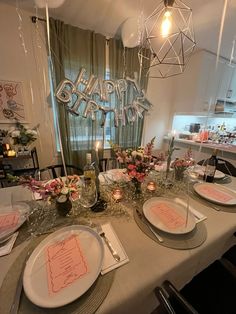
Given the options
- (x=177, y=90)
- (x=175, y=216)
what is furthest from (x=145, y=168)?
(x=177, y=90)

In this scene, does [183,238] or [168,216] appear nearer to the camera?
[183,238]

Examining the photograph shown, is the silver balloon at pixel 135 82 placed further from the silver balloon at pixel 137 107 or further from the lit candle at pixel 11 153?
the lit candle at pixel 11 153

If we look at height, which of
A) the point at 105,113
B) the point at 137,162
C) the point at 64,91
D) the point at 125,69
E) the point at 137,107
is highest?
the point at 125,69

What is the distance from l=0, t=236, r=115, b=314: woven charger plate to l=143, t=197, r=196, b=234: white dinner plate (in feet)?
1.07

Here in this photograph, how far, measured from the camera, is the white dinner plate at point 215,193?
37.3 inches

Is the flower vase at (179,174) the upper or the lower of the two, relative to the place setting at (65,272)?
upper

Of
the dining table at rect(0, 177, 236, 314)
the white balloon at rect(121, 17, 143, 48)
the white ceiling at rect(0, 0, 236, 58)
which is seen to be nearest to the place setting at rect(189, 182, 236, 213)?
the dining table at rect(0, 177, 236, 314)

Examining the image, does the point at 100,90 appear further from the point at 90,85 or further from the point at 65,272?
the point at 65,272

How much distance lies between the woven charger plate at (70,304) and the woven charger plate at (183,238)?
0.85 ft

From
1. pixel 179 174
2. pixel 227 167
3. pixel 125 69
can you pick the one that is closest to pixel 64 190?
pixel 179 174

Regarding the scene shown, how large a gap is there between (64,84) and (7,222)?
1.57m

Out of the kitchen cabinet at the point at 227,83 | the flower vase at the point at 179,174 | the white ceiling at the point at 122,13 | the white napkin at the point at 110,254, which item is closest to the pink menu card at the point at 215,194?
the flower vase at the point at 179,174

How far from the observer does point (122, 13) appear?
1.72 meters

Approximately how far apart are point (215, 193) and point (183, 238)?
549 millimetres
